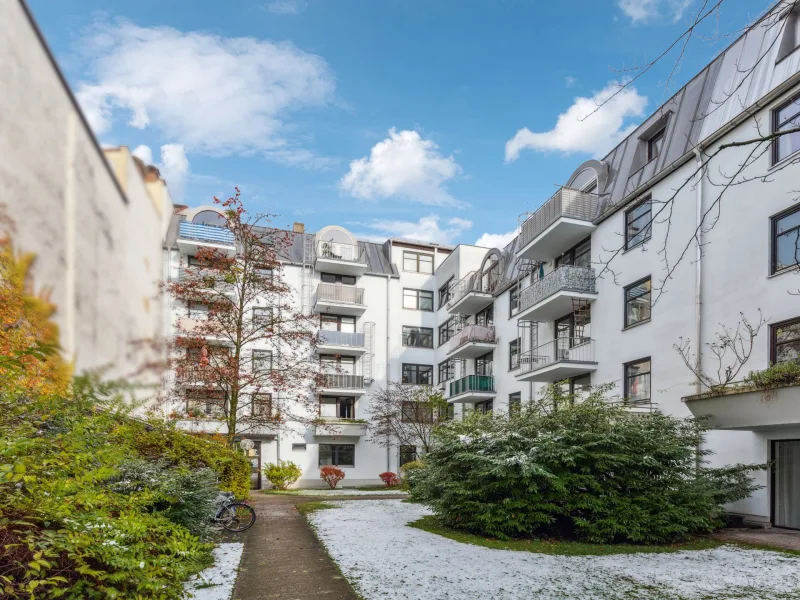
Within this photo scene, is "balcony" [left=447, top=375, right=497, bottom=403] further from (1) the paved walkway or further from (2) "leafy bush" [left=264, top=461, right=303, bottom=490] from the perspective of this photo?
(1) the paved walkway

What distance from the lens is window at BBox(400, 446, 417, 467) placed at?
109 feet

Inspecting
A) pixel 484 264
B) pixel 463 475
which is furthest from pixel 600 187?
pixel 463 475

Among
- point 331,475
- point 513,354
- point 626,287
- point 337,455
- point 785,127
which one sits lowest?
point 331,475

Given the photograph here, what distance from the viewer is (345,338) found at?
3322 centimetres

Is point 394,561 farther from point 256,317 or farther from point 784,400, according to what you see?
point 784,400

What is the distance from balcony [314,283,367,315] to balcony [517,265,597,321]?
12.6 meters

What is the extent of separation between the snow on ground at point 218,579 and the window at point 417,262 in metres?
27.8

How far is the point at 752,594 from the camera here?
8.16 metres

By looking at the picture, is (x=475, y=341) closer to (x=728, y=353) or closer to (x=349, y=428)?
(x=349, y=428)

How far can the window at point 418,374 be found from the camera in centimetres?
3562

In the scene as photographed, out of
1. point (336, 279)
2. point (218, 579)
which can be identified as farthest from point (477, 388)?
point (218, 579)

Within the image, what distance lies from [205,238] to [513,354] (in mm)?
27134

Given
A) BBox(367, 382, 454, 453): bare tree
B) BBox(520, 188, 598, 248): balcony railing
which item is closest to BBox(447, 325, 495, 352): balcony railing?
BBox(367, 382, 454, 453): bare tree

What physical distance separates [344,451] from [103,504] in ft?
95.6
